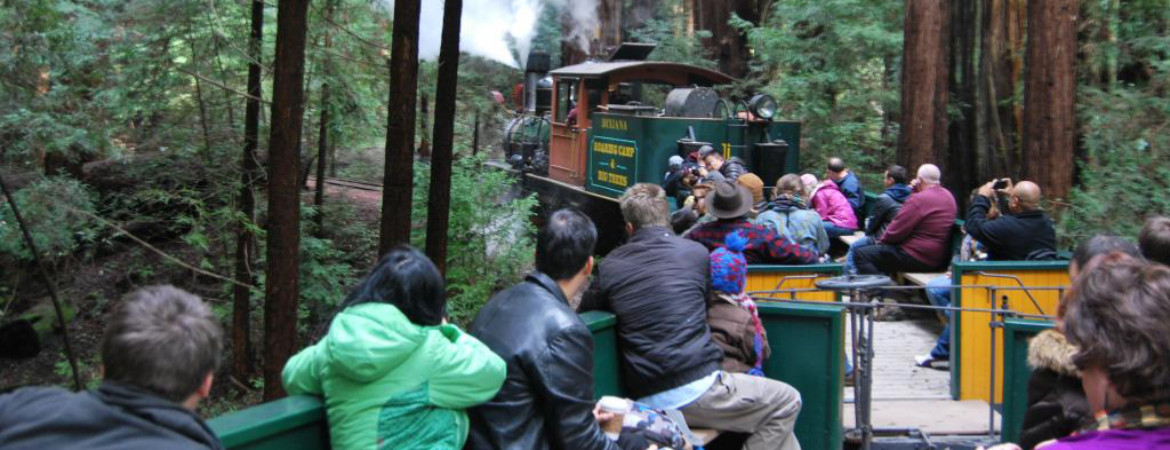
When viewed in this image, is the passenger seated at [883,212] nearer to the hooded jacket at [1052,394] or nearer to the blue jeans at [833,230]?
the blue jeans at [833,230]

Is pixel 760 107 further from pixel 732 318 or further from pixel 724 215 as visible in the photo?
pixel 732 318

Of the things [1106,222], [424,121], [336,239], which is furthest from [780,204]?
[336,239]

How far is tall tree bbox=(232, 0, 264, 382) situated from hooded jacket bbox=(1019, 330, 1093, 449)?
9187 mm

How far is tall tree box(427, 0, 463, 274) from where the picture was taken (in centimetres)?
1095

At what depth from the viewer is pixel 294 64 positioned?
833cm

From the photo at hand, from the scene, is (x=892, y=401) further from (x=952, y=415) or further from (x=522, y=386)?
(x=522, y=386)

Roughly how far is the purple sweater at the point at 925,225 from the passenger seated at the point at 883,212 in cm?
49

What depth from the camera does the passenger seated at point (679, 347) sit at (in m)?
4.59

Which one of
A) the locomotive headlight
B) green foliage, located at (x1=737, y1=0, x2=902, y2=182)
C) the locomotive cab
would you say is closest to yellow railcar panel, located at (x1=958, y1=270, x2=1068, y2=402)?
the locomotive cab

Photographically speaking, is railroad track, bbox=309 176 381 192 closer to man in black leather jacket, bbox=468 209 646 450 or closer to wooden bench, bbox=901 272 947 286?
wooden bench, bbox=901 272 947 286

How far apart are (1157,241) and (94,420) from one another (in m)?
3.99

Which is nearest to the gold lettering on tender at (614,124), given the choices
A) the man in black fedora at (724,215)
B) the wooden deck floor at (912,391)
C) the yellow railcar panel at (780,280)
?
the wooden deck floor at (912,391)

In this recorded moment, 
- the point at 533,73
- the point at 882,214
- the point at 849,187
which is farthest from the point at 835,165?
the point at 533,73

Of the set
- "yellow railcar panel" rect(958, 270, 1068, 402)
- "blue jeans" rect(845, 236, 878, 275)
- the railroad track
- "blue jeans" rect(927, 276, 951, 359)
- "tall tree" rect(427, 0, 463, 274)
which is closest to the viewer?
"yellow railcar panel" rect(958, 270, 1068, 402)
